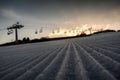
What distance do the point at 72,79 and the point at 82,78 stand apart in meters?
0.13

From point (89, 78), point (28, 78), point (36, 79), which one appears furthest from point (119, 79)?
point (28, 78)

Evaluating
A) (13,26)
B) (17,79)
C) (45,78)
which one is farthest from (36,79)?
(13,26)

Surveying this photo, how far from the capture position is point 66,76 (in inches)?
81.7

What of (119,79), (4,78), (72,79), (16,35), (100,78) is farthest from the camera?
(16,35)

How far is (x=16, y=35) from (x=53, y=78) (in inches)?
1483

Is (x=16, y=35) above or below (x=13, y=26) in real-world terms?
below

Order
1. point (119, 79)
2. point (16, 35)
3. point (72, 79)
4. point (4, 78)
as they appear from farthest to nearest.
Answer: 1. point (16, 35)
2. point (4, 78)
3. point (72, 79)
4. point (119, 79)

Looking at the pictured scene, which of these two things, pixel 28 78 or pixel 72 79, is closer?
pixel 72 79

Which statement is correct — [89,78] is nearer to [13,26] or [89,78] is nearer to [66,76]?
[66,76]

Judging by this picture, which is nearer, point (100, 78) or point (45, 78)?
point (100, 78)

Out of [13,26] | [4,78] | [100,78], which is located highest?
[13,26]

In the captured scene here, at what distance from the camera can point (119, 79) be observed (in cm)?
163

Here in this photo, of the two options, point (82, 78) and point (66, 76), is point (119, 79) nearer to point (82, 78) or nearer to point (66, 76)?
point (82, 78)

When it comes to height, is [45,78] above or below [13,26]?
below
